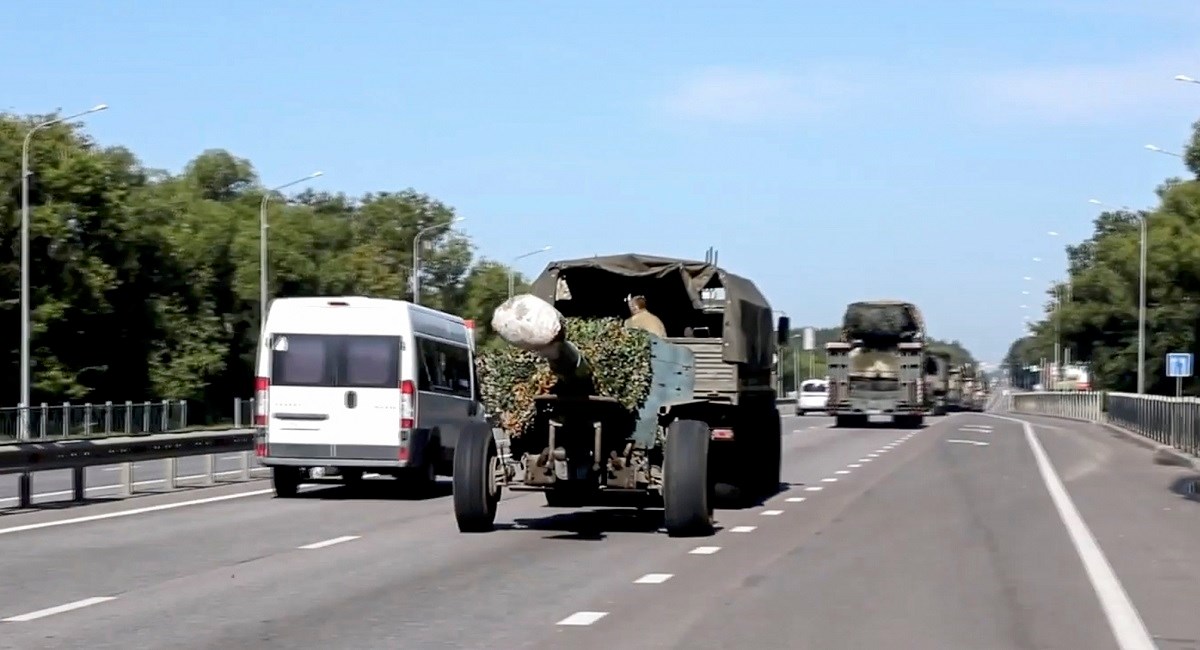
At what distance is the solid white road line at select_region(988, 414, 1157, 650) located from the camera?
11.3 meters

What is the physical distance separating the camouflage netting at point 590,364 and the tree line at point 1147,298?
52703 millimetres

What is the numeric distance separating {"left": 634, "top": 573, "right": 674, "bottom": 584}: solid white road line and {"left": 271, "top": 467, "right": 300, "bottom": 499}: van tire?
10070 mm

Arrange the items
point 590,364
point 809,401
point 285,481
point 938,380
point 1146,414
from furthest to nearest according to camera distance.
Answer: point 809,401 → point 938,380 → point 1146,414 → point 285,481 → point 590,364

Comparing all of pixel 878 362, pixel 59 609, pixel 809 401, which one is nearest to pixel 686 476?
pixel 59 609

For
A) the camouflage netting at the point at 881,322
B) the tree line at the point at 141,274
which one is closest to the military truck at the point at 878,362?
the camouflage netting at the point at 881,322

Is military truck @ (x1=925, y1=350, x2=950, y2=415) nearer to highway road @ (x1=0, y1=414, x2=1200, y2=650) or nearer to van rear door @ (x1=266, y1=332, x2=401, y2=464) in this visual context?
highway road @ (x1=0, y1=414, x2=1200, y2=650)

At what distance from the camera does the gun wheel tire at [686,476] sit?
16.8 m

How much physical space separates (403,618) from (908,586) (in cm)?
398

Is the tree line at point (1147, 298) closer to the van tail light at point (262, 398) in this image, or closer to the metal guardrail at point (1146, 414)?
the metal guardrail at point (1146, 414)

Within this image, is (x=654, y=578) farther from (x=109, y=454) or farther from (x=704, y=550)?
(x=109, y=454)

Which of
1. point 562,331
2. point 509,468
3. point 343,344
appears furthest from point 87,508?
point 562,331

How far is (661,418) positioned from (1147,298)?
228ft

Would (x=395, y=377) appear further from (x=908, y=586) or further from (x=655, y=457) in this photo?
(x=908, y=586)

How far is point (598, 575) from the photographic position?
14336 mm
